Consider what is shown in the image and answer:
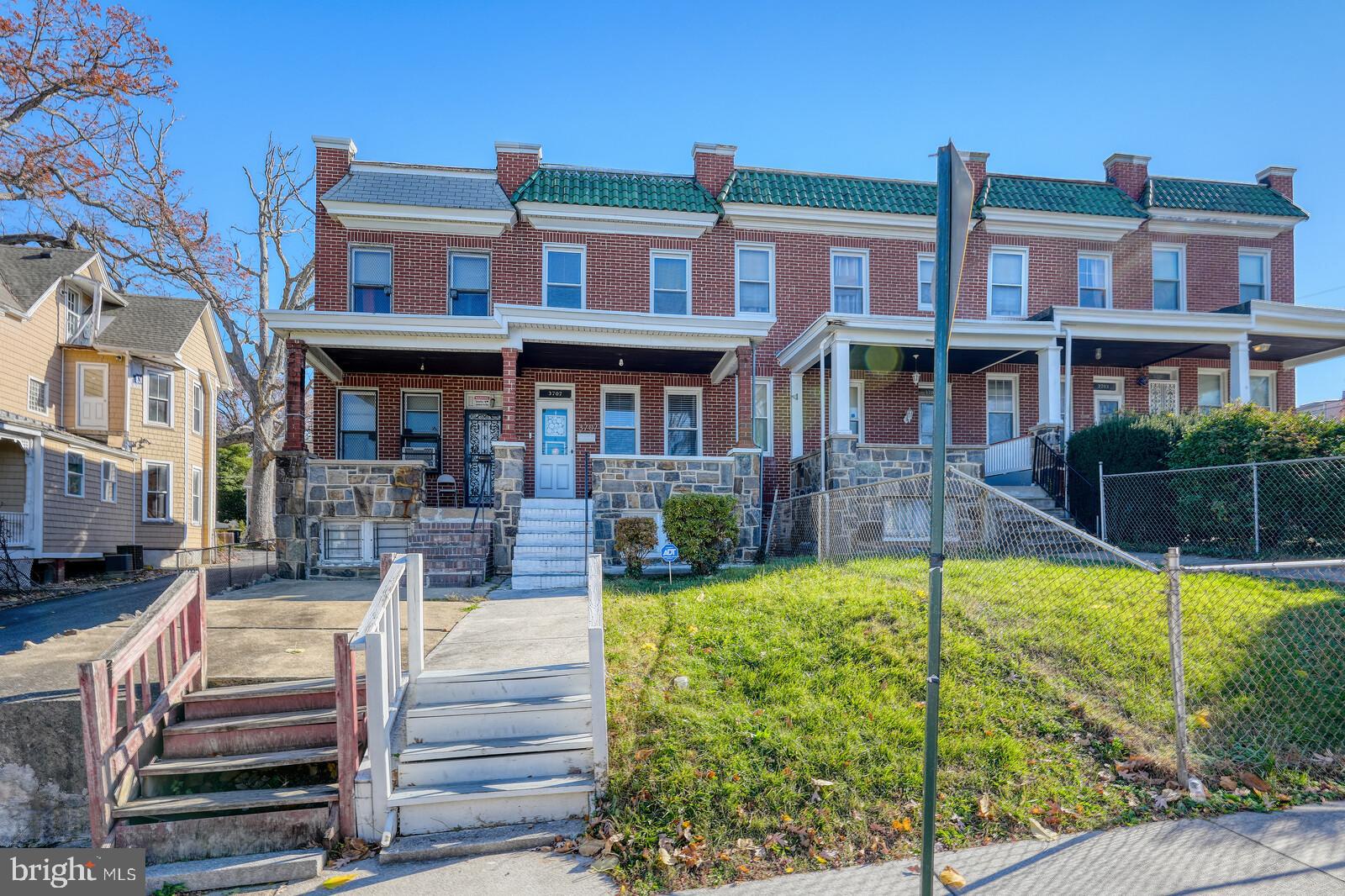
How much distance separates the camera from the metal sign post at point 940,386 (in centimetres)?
253

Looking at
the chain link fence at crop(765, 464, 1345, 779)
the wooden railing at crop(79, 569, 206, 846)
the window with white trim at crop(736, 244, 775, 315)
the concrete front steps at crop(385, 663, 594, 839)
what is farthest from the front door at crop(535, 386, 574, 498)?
the concrete front steps at crop(385, 663, 594, 839)

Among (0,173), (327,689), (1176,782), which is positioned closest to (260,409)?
(0,173)

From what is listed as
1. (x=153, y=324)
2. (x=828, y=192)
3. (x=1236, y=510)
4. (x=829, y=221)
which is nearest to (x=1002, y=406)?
(x=829, y=221)

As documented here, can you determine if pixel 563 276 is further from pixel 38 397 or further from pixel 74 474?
pixel 38 397

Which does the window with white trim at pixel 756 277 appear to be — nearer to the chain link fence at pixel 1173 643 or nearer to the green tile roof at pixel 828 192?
the green tile roof at pixel 828 192

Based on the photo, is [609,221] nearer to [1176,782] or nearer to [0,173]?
[1176,782]

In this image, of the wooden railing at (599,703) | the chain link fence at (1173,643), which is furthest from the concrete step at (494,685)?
the chain link fence at (1173,643)

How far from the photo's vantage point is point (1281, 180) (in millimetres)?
17016

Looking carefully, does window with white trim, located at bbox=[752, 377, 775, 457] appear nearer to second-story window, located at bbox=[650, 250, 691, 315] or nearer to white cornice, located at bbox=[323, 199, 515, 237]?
second-story window, located at bbox=[650, 250, 691, 315]

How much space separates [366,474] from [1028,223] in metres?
14.4

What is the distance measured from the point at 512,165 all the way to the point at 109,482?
13713mm

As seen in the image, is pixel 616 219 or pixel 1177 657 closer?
pixel 1177 657

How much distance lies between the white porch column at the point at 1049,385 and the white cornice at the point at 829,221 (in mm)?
3804

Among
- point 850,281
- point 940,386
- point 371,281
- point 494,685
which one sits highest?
point 850,281
